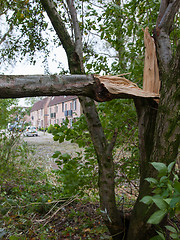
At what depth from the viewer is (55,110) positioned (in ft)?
153

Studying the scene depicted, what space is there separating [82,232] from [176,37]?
3.12 metres

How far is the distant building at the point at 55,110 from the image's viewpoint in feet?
119

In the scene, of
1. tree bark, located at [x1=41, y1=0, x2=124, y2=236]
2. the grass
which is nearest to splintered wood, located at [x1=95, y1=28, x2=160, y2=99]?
tree bark, located at [x1=41, y1=0, x2=124, y2=236]

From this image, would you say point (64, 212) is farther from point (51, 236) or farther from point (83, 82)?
point (83, 82)

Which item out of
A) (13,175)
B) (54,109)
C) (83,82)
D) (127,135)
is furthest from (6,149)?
(54,109)

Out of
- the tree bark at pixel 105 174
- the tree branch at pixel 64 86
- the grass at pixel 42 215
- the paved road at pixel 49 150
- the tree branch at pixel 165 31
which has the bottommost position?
the paved road at pixel 49 150

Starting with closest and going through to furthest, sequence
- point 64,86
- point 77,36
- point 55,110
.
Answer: point 64,86, point 77,36, point 55,110

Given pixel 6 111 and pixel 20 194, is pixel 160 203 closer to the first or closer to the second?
pixel 20 194

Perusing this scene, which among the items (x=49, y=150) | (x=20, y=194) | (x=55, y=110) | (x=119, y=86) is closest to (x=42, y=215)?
(x=20, y=194)

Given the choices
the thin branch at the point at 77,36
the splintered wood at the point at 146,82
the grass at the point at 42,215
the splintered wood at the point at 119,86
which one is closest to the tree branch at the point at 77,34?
the thin branch at the point at 77,36

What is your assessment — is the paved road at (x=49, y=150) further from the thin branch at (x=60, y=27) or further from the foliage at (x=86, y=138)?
the thin branch at (x=60, y=27)

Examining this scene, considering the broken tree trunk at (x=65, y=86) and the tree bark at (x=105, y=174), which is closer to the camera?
the broken tree trunk at (x=65, y=86)

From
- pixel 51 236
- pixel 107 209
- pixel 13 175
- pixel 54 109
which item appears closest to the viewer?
pixel 107 209

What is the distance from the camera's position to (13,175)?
16.3 feet
